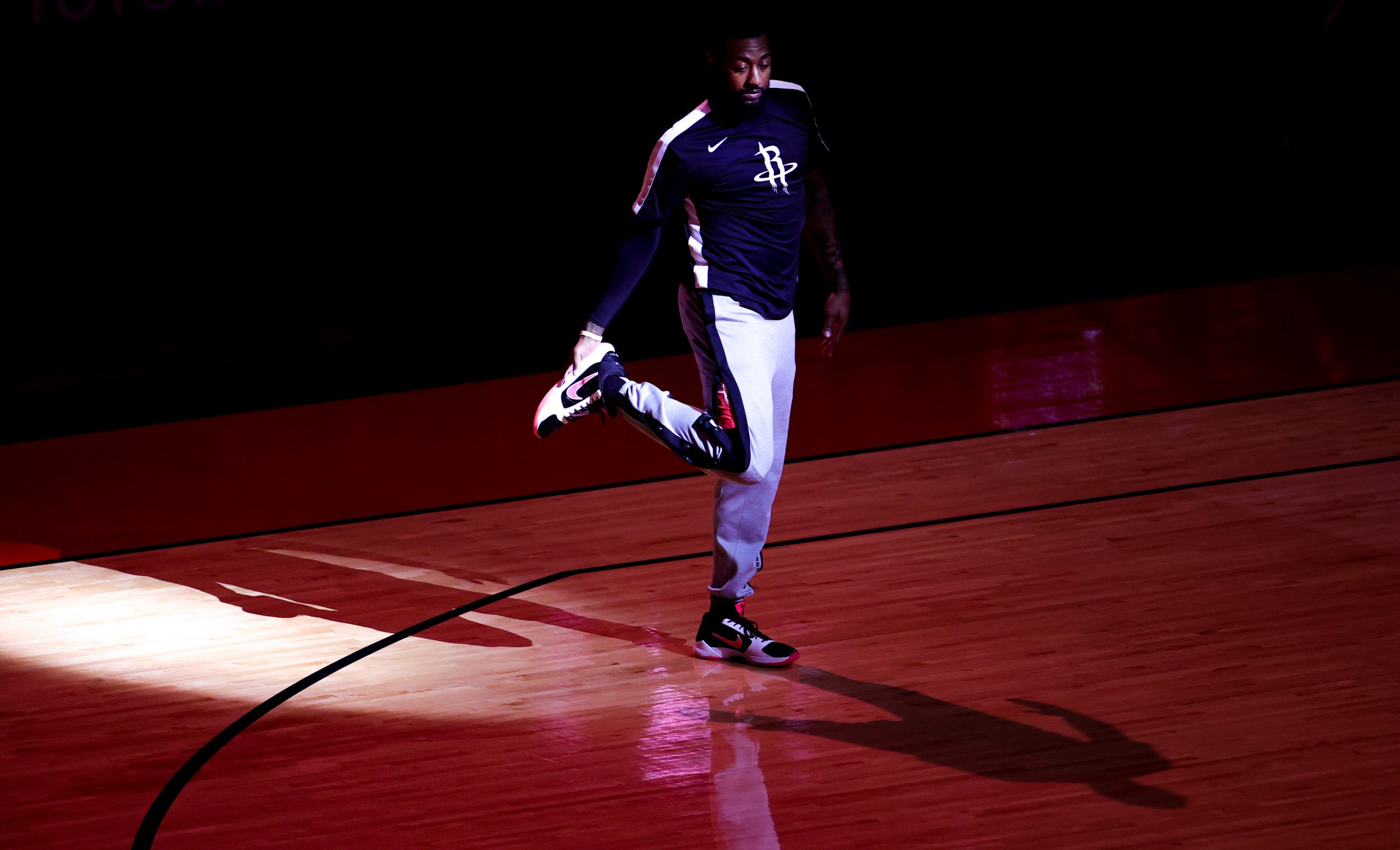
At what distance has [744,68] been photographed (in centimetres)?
→ 297

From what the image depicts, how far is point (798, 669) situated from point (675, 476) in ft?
5.64

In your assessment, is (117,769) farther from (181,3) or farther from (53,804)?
(181,3)

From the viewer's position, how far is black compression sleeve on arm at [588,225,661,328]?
3.15 m

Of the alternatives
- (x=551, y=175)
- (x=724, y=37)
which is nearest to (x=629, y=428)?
(x=551, y=175)

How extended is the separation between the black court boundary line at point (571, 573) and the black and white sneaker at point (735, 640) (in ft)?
2.34

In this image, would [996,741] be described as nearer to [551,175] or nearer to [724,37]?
[724,37]

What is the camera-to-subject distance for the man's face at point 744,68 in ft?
9.72

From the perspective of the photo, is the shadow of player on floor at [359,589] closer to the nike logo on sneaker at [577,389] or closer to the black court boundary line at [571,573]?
the black court boundary line at [571,573]

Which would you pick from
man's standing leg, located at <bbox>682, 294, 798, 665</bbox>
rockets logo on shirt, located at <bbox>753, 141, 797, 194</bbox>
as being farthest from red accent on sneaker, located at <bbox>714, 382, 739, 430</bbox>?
rockets logo on shirt, located at <bbox>753, 141, 797, 194</bbox>

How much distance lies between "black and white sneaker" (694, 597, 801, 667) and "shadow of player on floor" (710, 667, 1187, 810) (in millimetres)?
202

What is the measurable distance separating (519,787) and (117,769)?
979 mm

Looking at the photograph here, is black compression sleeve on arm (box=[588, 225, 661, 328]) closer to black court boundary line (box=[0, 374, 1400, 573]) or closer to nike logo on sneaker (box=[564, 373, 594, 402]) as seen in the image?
nike logo on sneaker (box=[564, 373, 594, 402])

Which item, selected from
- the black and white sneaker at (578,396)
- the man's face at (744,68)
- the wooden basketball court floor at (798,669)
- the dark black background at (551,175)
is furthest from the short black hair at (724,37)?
the dark black background at (551,175)

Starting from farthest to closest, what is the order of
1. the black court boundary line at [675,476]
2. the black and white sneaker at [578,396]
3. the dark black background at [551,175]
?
1. the dark black background at [551,175]
2. the black court boundary line at [675,476]
3. the black and white sneaker at [578,396]
